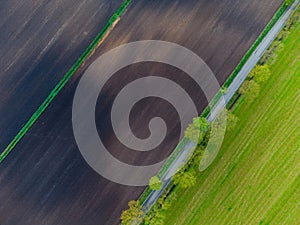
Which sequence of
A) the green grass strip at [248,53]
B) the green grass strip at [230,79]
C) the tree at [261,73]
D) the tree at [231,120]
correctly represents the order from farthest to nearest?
the green grass strip at [248,53] → the green grass strip at [230,79] → the tree at [261,73] → the tree at [231,120]

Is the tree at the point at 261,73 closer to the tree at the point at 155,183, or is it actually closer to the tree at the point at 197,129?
the tree at the point at 197,129

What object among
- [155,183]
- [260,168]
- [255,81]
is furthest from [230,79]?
[155,183]

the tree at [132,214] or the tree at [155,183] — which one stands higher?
the tree at [155,183]

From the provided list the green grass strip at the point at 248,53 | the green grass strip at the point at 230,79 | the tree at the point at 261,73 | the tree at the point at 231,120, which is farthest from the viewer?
the green grass strip at the point at 248,53

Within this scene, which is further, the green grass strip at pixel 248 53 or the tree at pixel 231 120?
the green grass strip at pixel 248 53

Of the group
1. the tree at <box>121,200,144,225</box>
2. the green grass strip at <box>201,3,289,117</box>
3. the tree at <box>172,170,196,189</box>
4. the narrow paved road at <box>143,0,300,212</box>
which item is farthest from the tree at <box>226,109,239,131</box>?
the tree at <box>121,200,144,225</box>

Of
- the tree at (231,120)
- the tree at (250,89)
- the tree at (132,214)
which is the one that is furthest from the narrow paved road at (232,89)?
the tree at (231,120)
